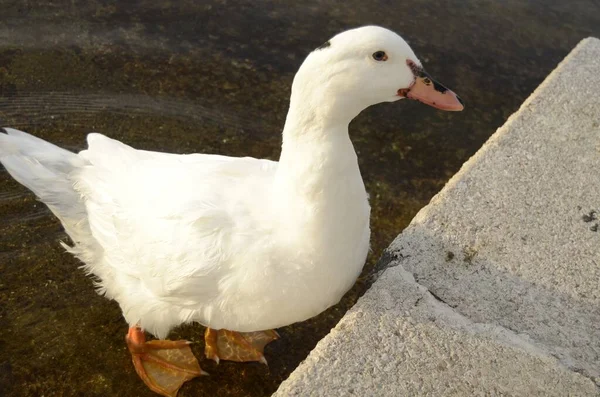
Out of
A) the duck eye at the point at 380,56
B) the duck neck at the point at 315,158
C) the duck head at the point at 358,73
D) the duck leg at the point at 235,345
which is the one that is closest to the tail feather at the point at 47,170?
the duck leg at the point at 235,345

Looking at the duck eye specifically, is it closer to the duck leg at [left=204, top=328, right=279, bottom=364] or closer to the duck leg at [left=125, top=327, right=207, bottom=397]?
the duck leg at [left=204, top=328, right=279, bottom=364]

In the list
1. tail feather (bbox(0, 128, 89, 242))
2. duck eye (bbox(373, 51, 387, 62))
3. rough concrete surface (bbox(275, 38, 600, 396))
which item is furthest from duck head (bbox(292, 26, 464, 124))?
tail feather (bbox(0, 128, 89, 242))

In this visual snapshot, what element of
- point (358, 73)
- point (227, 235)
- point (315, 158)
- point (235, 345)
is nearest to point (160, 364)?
point (235, 345)

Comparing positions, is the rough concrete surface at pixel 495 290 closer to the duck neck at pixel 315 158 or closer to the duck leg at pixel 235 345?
the duck neck at pixel 315 158

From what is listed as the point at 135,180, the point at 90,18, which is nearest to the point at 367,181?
the point at 135,180

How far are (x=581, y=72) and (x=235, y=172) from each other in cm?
242

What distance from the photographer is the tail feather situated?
3.06 metres

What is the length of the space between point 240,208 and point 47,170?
3.66ft

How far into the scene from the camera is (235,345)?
11.0 feet

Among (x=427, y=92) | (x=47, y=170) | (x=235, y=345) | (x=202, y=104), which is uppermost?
(x=427, y=92)

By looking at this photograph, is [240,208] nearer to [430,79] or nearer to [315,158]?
[315,158]

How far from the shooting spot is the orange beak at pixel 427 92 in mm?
2279

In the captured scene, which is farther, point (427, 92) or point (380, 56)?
point (427, 92)

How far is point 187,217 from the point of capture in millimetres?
2576
